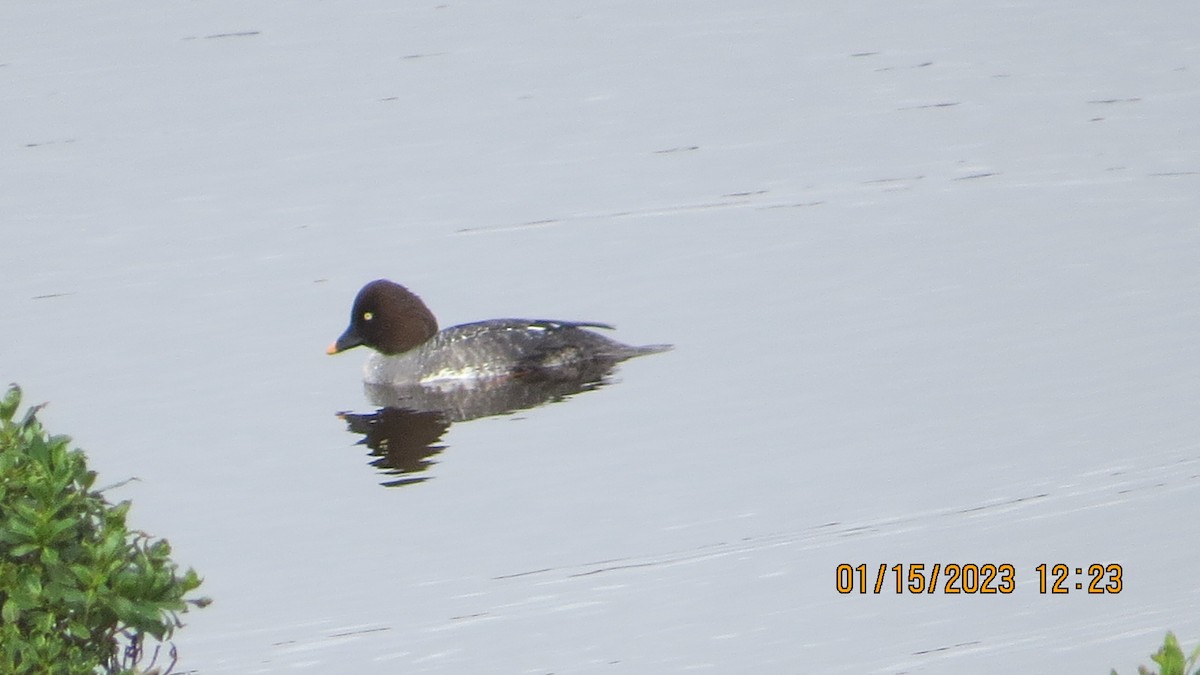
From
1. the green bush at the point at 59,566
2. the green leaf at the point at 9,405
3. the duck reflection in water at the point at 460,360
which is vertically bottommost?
the duck reflection in water at the point at 460,360

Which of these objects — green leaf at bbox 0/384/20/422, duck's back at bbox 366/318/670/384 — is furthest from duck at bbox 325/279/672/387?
green leaf at bbox 0/384/20/422

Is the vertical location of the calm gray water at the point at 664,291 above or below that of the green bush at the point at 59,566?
below

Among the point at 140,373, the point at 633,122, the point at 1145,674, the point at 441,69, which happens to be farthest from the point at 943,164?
the point at 1145,674

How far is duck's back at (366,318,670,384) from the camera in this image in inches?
498

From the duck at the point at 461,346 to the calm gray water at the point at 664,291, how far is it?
425mm

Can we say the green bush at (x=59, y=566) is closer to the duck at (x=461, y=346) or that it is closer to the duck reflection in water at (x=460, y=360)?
the duck reflection in water at (x=460, y=360)

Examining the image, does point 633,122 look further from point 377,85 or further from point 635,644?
point 635,644

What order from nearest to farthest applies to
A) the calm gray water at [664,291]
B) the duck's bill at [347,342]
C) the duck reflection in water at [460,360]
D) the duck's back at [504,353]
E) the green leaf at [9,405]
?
the green leaf at [9,405]
the calm gray water at [664,291]
the duck reflection in water at [460,360]
the duck's back at [504,353]
the duck's bill at [347,342]

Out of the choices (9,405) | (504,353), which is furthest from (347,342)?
(9,405)

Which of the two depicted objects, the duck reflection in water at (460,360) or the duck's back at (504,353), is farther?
the duck's back at (504,353)

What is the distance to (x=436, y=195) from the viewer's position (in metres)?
16.2

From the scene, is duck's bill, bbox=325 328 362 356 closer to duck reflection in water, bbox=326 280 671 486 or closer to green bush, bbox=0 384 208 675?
duck reflection in water, bbox=326 280 671 486

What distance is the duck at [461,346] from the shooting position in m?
12.7

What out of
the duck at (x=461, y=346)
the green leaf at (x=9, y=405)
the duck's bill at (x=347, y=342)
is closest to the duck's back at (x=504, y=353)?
the duck at (x=461, y=346)
